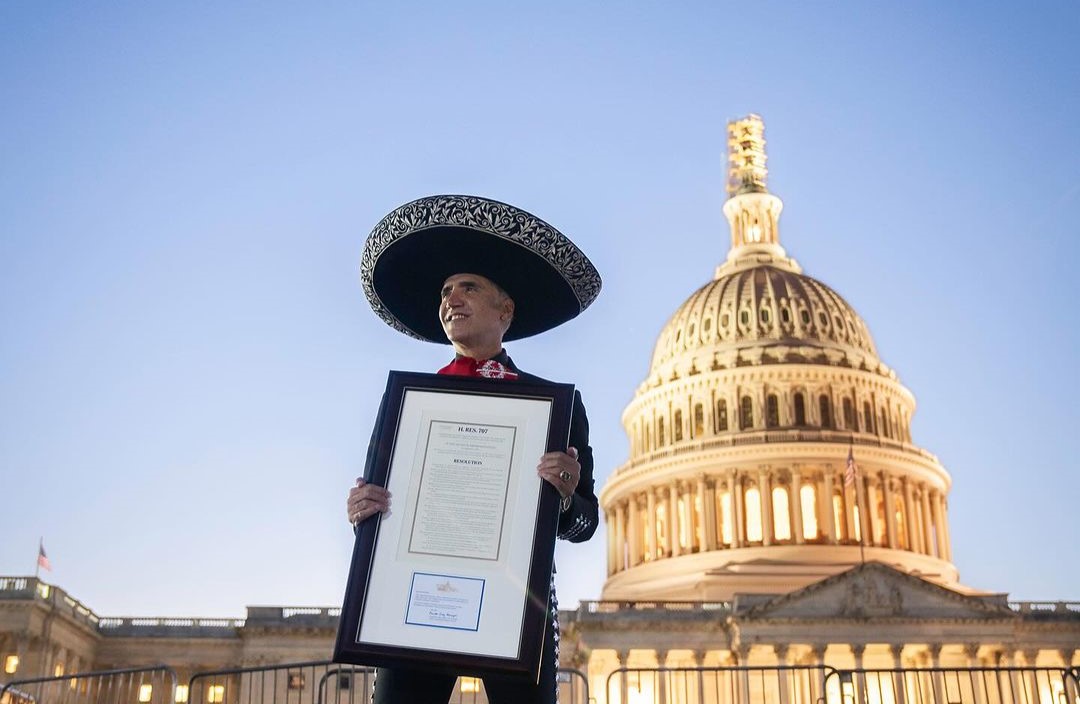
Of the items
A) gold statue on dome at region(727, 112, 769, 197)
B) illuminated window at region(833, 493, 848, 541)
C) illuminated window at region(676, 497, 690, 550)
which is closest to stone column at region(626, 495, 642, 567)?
illuminated window at region(676, 497, 690, 550)

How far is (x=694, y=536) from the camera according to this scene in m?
85.8

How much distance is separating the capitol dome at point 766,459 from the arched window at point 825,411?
0.10m

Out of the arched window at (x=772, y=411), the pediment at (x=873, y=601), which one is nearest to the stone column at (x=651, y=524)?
the arched window at (x=772, y=411)

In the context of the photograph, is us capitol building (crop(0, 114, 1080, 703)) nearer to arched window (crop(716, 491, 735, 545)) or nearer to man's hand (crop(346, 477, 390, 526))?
arched window (crop(716, 491, 735, 545))

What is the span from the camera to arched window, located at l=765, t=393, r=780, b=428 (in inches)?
3479

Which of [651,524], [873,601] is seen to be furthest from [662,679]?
[651,524]

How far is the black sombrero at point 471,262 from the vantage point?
693cm

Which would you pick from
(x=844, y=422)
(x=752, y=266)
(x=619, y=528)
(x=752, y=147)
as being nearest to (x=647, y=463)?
(x=619, y=528)

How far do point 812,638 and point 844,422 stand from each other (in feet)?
83.2

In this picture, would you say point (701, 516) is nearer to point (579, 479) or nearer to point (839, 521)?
point (839, 521)

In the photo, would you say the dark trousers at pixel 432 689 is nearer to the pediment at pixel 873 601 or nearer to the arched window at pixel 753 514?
the pediment at pixel 873 601

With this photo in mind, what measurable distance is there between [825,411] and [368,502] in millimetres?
86347

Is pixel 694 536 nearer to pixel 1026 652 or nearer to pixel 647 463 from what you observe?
pixel 647 463

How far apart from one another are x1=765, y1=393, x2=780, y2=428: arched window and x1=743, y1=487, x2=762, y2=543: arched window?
17.0 ft
